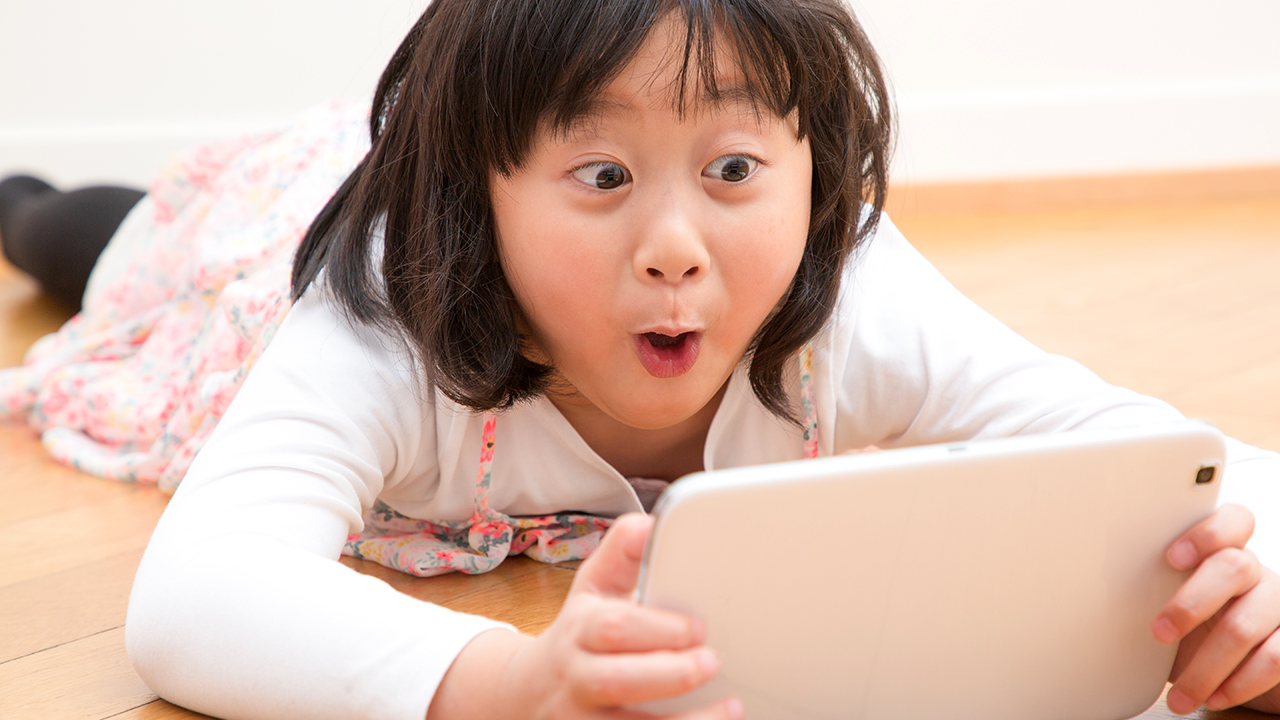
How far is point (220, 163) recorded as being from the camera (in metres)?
1.24

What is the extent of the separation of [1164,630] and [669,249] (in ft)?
0.84

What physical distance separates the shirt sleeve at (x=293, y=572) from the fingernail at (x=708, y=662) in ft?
0.38

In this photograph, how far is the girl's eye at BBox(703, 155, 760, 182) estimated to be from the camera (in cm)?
58

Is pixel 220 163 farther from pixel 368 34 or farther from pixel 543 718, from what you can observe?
pixel 543 718

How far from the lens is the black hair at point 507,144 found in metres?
0.57

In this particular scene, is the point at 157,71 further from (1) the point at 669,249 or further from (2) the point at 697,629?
(2) the point at 697,629

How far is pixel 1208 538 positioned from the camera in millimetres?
455

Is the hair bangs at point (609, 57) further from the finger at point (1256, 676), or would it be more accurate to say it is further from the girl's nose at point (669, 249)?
the finger at point (1256, 676)

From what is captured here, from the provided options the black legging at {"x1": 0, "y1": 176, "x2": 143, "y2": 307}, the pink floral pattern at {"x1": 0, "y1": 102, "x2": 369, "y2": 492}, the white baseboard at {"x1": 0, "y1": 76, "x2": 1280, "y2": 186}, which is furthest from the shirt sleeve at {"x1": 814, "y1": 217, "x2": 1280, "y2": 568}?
the white baseboard at {"x1": 0, "y1": 76, "x2": 1280, "y2": 186}

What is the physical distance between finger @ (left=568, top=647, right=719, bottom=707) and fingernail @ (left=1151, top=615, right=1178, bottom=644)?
19cm

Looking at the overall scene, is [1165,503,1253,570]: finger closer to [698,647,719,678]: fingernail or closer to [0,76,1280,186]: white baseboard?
[698,647,719,678]: fingernail

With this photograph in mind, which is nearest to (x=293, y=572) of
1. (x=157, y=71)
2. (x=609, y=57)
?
(x=609, y=57)

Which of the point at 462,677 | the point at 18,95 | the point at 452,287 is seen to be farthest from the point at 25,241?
the point at 462,677

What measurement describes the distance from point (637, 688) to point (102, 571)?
19.0 inches
